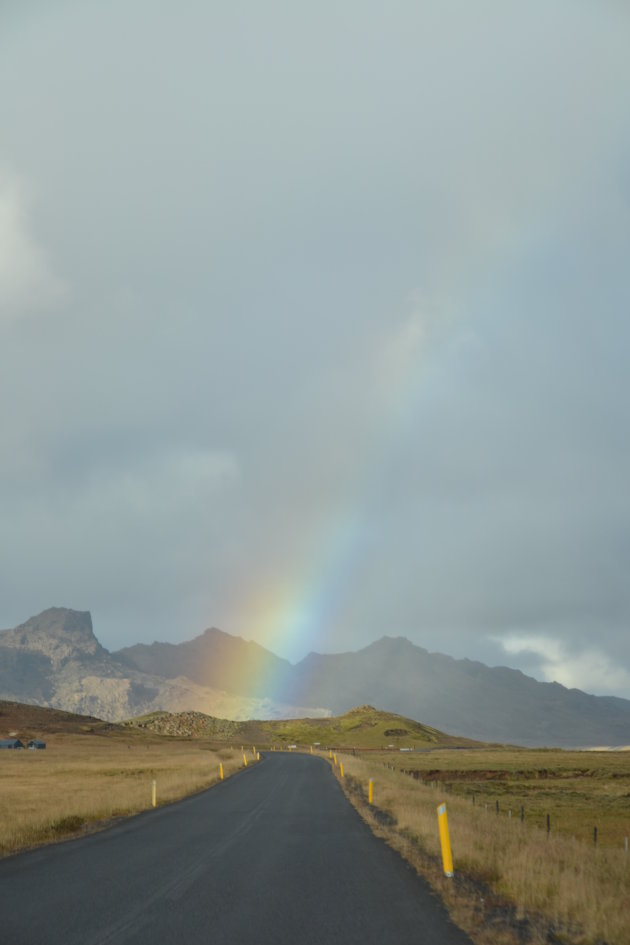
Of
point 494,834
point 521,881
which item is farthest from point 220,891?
point 494,834

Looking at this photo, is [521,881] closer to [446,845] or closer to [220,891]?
[446,845]

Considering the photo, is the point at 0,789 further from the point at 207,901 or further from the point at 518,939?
the point at 518,939

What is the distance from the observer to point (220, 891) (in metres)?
12.1

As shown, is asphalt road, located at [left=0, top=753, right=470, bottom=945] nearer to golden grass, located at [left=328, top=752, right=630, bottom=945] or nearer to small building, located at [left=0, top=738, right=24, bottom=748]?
golden grass, located at [left=328, top=752, right=630, bottom=945]

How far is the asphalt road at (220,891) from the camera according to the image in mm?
9320

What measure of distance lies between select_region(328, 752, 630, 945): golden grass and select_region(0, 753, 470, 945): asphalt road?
0.53 m

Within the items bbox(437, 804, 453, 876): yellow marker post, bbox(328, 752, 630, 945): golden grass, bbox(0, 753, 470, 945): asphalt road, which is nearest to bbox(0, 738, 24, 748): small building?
bbox(0, 753, 470, 945): asphalt road

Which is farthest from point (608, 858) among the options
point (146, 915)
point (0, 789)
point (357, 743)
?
point (357, 743)

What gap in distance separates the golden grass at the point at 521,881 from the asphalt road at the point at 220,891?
53 cm

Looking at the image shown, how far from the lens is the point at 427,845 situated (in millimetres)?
15789

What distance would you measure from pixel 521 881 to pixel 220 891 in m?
5.26

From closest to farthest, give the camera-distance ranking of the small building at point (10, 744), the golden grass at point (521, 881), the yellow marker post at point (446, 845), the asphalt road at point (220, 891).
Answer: the golden grass at point (521, 881)
the asphalt road at point (220, 891)
the yellow marker post at point (446, 845)
the small building at point (10, 744)

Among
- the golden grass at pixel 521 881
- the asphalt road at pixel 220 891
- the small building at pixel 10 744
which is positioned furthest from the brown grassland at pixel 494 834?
the small building at pixel 10 744

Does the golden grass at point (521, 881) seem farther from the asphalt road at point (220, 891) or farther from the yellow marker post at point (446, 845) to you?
the asphalt road at point (220, 891)
